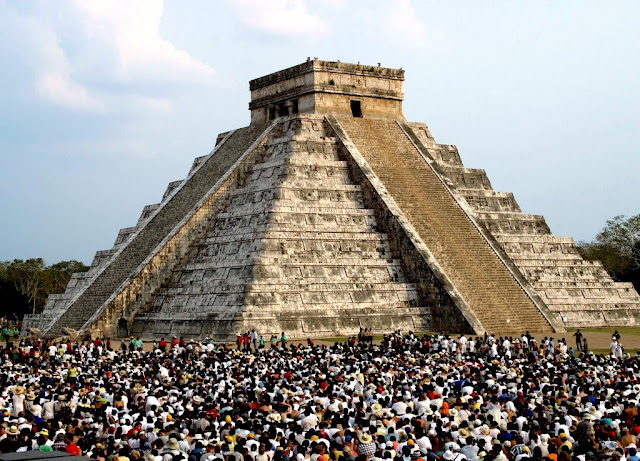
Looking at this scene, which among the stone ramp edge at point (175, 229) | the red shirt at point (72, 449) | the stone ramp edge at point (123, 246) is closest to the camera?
the red shirt at point (72, 449)

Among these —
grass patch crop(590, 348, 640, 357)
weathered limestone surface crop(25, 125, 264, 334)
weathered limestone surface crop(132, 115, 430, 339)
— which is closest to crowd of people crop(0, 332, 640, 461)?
grass patch crop(590, 348, 640, 357)

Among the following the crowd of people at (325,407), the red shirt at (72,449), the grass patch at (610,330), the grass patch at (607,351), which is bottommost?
the red shirt at (72,449)

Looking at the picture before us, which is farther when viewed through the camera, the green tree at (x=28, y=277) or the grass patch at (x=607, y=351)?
the green tree at (x=28, y=277)

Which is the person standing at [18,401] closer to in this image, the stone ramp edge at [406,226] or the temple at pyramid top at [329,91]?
the stone ramp edge at [406,226]

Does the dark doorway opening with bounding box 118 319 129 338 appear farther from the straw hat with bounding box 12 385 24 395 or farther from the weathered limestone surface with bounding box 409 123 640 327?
the straw hat with bounding box 12 385 24 395

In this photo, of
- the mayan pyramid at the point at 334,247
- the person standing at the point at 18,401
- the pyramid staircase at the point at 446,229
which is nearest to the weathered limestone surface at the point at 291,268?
the mayan pyramid at the point at 334,247

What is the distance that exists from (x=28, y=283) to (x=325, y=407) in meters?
56.3

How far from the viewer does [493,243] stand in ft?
139

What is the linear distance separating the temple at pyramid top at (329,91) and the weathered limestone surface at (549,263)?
11.2ft

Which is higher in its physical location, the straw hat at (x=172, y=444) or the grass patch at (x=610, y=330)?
the grass patch at (x=610, y=330)

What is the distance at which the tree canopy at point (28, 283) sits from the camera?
6500cm

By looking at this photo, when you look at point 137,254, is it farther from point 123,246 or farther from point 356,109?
point 356,109

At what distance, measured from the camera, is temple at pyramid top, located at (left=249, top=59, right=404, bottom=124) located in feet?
155

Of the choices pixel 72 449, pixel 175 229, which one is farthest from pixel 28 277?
pixel 72 449
